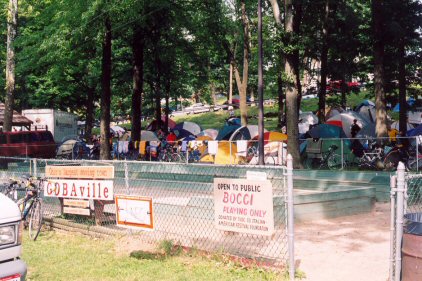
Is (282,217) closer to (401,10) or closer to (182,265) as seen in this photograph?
(182,265)

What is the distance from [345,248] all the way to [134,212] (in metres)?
3.40

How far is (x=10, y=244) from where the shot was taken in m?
5.08

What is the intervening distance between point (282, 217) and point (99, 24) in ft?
47.6

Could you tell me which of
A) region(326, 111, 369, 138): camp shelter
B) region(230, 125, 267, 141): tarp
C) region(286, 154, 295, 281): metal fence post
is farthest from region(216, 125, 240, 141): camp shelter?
region(286, 154, 295, 281): metal fence post

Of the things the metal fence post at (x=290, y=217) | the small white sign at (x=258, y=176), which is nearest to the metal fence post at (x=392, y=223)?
the metal fence post at (x=290, y=217)

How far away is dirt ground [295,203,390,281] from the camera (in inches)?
262

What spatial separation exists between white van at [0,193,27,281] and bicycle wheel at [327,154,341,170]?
54.6 ft

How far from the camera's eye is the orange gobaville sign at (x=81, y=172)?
875 centimetres

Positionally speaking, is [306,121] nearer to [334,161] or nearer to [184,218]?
[334,161]

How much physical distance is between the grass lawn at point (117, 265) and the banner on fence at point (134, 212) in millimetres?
469

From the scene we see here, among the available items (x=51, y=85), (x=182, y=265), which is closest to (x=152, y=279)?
(x=182, y=265)

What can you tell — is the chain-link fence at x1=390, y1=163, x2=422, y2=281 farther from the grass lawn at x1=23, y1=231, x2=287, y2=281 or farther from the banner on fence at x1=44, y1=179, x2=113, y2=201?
the banner on fence at x1=44, y1=179, x2=113, y2=201

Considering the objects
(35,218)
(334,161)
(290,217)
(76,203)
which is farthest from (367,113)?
(290,217)

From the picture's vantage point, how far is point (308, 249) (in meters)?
8.02
